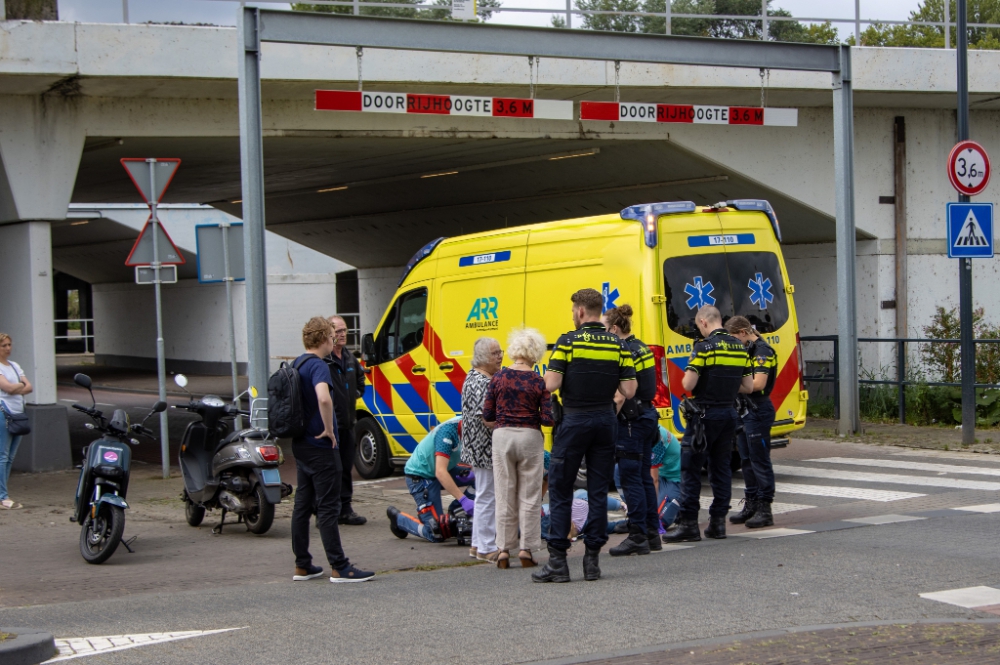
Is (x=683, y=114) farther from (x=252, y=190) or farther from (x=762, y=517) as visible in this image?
(x=762, y=517)

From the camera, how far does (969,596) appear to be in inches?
249

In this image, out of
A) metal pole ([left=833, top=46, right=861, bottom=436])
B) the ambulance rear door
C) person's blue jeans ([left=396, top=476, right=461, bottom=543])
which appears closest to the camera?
person's blue jeans ([left=396, top=476, right=461, bottom=543])

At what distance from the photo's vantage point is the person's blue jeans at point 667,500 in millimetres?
8820

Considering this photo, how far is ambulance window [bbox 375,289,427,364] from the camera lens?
1307 centimetres

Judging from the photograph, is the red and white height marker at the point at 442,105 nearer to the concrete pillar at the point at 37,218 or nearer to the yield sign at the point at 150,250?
the yield sign at the point at 150,250

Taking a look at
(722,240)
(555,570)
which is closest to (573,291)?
(722,240)

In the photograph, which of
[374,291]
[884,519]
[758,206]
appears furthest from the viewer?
[374,291]

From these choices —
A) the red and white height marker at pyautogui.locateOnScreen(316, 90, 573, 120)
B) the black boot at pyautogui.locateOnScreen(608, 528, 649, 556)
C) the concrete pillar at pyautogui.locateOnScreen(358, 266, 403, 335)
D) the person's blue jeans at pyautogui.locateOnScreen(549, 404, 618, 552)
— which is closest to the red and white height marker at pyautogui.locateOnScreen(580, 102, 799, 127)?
the red and white height marker at pyautogui.locateOnScreen(316, 90, 573, 120)

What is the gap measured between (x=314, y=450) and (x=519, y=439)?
1309mm

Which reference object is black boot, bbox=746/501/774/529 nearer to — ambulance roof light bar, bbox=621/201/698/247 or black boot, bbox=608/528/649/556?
black boot, bbox=608/528/649/556

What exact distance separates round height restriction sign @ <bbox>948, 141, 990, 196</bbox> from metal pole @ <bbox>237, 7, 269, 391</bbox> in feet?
26.0

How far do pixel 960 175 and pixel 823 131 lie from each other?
4.43 metres

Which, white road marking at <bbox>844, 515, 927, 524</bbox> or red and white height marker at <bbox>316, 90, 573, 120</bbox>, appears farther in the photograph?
red and white height marker at <bbox>316, 90, 573, 120</bbox>

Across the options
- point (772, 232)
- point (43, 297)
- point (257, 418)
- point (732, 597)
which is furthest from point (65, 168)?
point (732, 597)
